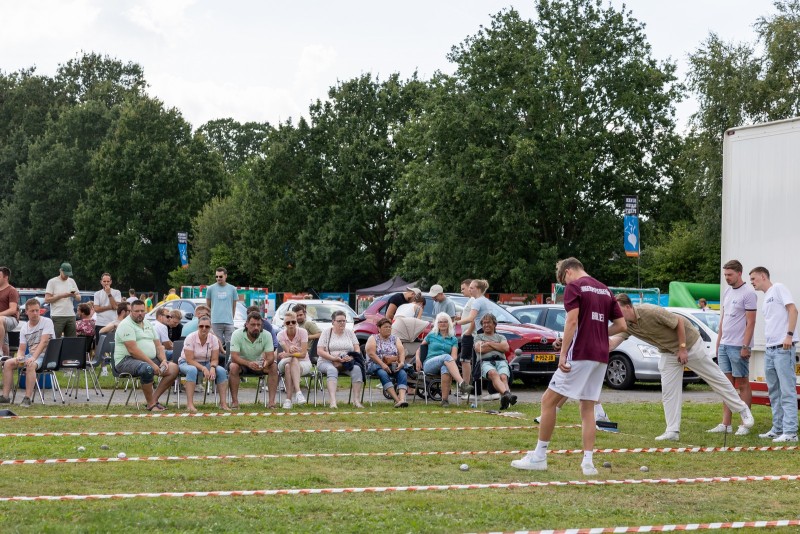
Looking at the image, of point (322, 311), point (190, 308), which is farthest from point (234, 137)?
point (322, 311)

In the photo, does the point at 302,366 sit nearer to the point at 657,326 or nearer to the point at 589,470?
the point at 657,326

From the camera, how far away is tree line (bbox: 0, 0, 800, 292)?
4150cm

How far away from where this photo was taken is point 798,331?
12492 millimetres

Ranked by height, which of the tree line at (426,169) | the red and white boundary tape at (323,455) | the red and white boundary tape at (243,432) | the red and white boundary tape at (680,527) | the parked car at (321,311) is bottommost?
the red and white boundary tape at (243,432)

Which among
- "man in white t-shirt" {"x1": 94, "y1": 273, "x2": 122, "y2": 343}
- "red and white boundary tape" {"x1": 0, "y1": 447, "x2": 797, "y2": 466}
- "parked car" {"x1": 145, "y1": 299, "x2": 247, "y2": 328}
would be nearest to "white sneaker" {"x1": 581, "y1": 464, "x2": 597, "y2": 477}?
"red and white boundary tape" {"x1": 0, "y1": 447, "x2": 797, "y2": 466}

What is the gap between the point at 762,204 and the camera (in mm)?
12664

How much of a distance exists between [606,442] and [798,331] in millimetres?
2772

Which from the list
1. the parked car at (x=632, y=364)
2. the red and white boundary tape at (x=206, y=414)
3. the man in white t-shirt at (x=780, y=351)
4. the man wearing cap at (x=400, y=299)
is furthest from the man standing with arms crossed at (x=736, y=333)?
the parked car at (x=632, y=364)

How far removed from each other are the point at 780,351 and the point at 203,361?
25.2ft

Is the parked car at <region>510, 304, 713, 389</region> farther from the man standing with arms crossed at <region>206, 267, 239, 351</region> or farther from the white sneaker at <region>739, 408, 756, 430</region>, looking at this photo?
the white sneaker at <region>739, 408, 756, 430</region>

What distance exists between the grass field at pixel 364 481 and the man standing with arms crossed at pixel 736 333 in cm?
61

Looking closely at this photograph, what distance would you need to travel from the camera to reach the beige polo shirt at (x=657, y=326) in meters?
11.8

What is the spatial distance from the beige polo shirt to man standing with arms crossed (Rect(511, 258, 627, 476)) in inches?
99.0

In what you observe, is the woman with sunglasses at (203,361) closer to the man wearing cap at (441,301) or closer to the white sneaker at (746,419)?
the man wearing cap at (441,301)
